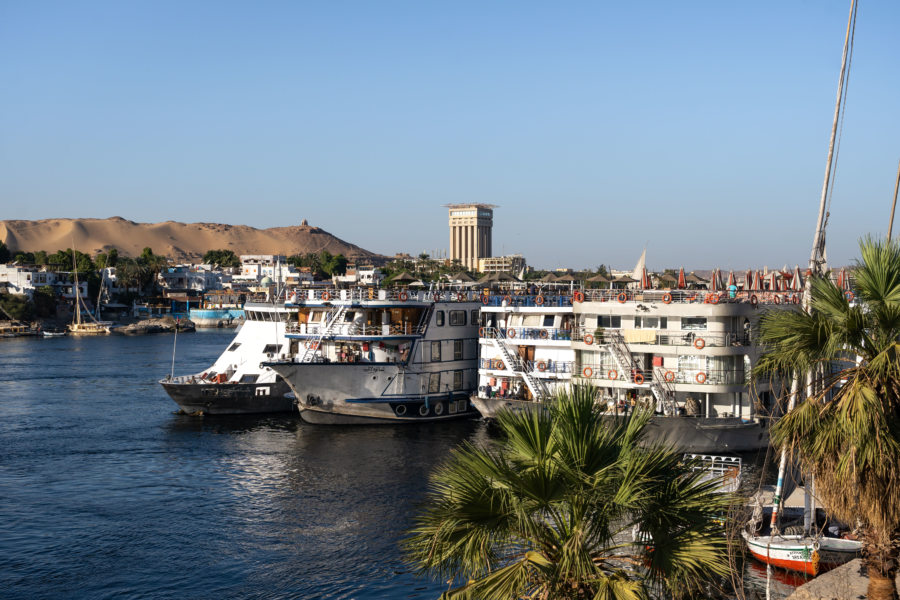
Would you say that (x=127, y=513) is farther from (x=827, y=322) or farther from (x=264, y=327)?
(x=827, y=322)

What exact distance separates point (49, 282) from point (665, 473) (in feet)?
512

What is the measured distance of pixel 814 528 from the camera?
2308cm

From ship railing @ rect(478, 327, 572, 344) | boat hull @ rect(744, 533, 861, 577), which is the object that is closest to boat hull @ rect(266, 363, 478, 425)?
ship railing @ rect(478, 327, 572, 344)

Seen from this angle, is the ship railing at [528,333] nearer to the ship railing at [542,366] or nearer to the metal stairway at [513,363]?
the metal stairway at [513,363]

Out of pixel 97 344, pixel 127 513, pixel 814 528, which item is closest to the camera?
pixel 814 528

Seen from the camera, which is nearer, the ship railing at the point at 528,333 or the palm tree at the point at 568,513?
the palm tree at the point at 568,513

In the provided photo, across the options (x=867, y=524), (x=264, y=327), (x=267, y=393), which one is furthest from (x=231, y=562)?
(x=264, y=327)

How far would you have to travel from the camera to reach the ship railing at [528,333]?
43531 millimetres

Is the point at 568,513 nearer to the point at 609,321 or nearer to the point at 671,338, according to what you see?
the point at 671,338

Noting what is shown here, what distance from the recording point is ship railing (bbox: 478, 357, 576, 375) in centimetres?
4259

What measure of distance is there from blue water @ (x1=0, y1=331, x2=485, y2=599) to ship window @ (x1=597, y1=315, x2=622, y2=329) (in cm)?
975

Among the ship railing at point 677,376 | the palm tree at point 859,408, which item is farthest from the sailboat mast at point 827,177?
the ship railing at point 677,376

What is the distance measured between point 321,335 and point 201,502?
15.5m

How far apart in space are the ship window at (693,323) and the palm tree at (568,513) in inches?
1094
